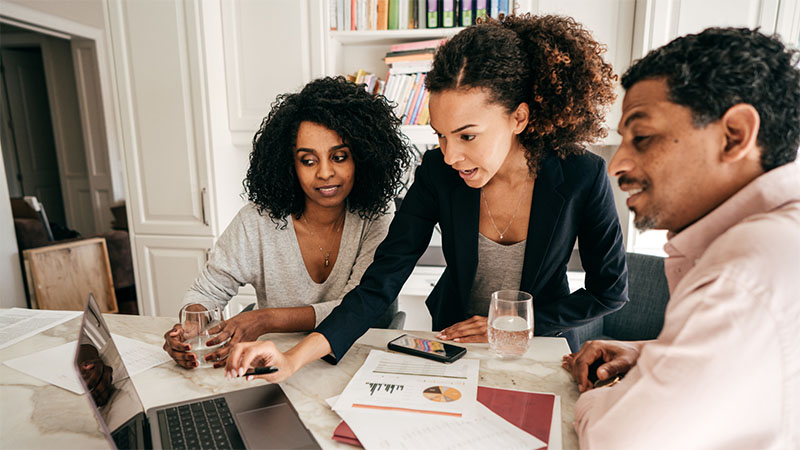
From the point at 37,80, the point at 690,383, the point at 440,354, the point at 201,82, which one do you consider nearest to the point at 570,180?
the point at 440,354

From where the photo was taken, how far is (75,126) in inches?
220

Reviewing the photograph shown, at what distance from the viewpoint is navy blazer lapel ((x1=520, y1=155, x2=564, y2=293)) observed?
4.17ft

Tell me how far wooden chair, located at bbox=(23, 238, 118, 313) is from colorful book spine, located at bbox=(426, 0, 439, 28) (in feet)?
8.96

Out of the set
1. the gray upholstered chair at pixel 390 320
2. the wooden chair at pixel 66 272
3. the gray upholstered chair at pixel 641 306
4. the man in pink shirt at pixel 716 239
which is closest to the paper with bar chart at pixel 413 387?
the man in pink shirt at pixel 716 239

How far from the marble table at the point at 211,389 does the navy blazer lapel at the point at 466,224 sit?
276 mm

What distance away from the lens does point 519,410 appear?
2.81ft

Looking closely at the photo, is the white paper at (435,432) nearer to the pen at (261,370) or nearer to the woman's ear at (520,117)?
the pen at (261,370)

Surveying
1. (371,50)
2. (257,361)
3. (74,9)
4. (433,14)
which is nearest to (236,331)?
(257,361)

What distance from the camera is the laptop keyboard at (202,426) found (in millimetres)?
774

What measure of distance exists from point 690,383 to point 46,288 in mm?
3798

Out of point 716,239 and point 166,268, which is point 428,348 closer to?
point 716,239

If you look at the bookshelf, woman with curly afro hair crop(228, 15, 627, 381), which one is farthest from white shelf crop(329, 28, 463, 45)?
woman with curly afro hair crop(228, 15, 627, 381)

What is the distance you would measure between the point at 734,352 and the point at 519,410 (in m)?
0.40

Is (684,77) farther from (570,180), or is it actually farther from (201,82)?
(201,82)
